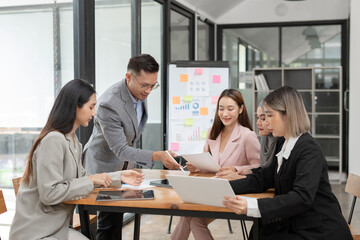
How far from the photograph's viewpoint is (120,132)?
9.27 ft

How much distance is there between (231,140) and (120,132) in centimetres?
80

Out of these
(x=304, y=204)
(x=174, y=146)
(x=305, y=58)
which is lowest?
(x=174, y=146)

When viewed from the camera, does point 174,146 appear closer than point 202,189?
No

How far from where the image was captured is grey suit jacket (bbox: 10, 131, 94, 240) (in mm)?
2076

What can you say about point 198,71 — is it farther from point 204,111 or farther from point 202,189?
point 202,189

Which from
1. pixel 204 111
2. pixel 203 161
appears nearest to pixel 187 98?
pixel 204 111

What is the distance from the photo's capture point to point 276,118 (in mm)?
2109

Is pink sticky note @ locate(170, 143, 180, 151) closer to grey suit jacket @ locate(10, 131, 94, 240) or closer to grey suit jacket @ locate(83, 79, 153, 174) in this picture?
grey suit jacket @ locate(83, 79, 153, 174)

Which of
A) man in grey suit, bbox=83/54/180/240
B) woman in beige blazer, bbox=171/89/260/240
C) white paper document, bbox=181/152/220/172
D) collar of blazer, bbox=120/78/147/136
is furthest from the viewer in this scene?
woman in beige blazer, bbox=171/89/260/240

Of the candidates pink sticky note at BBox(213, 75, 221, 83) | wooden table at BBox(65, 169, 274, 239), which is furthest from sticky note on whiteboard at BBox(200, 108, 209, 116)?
wooden table at BBox(65, 169, 274, 239)

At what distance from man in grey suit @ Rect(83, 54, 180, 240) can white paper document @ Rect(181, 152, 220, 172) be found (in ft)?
0.41

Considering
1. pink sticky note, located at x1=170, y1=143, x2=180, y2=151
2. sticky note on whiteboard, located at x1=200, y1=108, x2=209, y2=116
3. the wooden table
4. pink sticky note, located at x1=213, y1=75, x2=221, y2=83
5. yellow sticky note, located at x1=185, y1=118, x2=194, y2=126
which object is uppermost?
pink sticky note, located at x1=213, y1=75, x2=221, y2=83

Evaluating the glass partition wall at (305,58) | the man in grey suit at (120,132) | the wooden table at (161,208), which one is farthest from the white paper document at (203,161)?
the glass partition wall at (305,58)

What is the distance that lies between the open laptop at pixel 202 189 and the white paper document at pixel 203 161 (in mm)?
553
